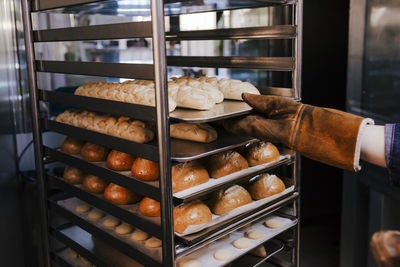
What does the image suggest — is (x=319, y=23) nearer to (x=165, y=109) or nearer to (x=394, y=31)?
(x=394, y=31)

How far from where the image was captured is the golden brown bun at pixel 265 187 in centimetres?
152

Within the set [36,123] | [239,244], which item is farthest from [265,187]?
[36,123]

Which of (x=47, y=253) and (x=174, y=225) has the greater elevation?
(x=174, y=225)

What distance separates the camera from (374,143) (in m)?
1.09

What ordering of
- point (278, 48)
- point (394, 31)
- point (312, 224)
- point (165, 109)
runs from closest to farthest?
point (165, 109) < point (394, 31) < point (278, 48) < point (312, 224)

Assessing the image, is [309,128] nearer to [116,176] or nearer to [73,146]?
[116,176]

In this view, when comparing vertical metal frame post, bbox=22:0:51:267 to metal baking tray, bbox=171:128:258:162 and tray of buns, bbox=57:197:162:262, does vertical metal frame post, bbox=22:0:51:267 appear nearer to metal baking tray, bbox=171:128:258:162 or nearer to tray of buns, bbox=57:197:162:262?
tray of buns, bbox=57:197:162:262

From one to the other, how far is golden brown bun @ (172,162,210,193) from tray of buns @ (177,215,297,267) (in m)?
0.26

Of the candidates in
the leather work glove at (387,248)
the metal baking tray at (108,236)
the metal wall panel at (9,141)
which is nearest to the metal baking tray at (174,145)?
the metal baking tray at (108,236)

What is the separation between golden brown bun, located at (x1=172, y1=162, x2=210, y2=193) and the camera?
4.21 ft

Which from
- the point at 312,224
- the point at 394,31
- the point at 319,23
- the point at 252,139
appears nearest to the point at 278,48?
the point at 319,23

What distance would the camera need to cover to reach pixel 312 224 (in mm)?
3619

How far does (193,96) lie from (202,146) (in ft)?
0.56

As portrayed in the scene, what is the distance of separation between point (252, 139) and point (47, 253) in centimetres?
106
